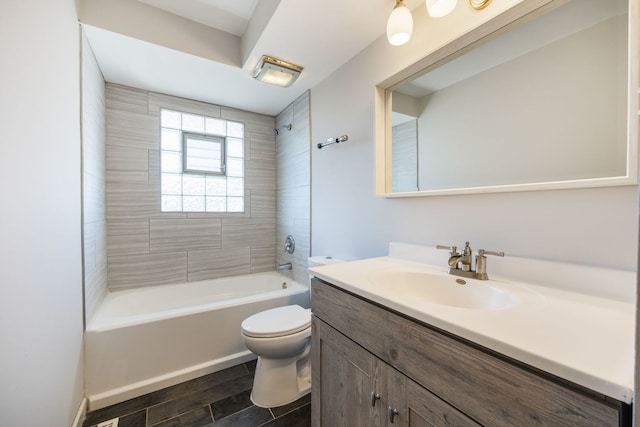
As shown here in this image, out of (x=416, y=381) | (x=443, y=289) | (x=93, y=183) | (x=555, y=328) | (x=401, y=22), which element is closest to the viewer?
(x=555, y=328)

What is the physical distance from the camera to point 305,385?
1.59 m

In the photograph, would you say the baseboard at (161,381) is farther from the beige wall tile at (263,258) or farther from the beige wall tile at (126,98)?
the beige wall tile at (126,98)

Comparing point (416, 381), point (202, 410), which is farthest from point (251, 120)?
point (416, 381)

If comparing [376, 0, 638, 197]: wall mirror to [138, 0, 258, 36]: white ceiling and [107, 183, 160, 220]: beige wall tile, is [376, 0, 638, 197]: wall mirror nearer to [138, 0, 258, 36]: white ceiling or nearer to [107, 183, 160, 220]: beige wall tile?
[138, 0, 258, 36]: white ceiling

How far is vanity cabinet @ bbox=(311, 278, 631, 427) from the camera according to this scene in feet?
1.45

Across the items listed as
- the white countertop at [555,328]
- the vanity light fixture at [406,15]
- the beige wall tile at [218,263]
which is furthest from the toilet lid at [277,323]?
the vanity light fixture at [406,15]

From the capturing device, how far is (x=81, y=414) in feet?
4.43

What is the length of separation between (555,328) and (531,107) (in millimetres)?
781

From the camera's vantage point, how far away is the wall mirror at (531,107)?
0.77m

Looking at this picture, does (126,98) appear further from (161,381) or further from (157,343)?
(161,381)

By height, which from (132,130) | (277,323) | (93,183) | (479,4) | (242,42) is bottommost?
(277,323)

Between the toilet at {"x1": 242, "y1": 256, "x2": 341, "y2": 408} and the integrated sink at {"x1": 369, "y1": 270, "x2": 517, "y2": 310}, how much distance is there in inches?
28.1

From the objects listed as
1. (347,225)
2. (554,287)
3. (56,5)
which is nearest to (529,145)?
(554,287)

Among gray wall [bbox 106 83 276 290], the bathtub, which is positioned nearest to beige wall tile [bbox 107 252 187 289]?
gray wall [bbox 106 83 276 290]
